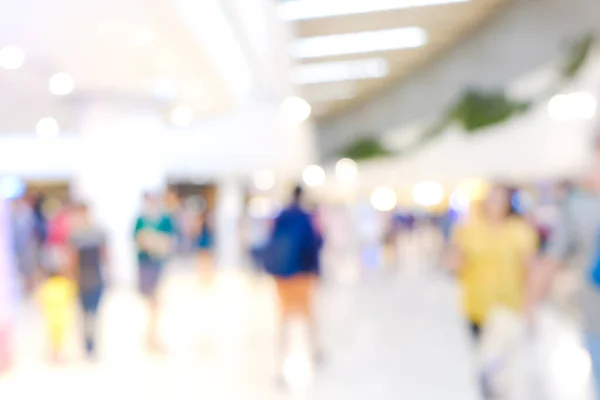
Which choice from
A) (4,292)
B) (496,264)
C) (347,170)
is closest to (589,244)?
(496,264)

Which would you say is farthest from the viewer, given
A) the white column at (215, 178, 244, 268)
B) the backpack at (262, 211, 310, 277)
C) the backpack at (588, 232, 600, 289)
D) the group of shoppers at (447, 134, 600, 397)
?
the white column at (215, 178, 244, 268)

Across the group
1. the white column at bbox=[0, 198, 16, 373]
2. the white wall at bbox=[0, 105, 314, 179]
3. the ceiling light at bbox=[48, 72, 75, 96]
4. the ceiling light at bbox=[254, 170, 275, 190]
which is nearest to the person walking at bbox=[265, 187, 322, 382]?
the white column at bbox=[0, 198, 16, 373]

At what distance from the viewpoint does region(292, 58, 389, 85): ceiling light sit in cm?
1238

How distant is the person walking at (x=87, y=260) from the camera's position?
5.80 meters

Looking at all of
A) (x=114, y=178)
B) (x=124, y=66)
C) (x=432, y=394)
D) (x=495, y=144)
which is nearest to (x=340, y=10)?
(x=495, y=144)

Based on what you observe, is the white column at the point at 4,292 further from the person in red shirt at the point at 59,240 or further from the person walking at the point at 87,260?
the person walking at the point at 87,260

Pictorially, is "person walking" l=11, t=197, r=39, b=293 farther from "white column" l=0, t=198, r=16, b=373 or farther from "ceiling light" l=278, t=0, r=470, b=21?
"ceiling light" l=278, t=0, r=470, b=21

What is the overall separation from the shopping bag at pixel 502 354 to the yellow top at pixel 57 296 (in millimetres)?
3518

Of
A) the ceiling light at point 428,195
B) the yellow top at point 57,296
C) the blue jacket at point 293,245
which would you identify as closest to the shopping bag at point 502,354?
the blue jacket at point 293,245

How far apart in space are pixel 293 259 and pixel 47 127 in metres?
7.64

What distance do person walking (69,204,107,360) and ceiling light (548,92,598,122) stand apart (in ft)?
16.1

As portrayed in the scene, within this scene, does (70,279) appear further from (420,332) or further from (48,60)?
(420,332)

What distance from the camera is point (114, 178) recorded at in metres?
9.92

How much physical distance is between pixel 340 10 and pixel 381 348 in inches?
182
